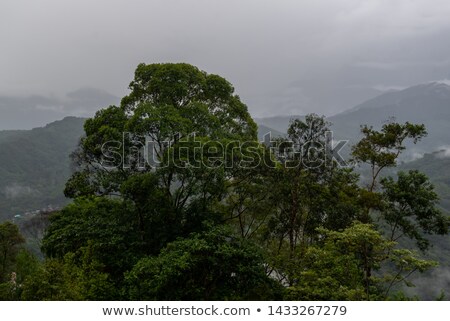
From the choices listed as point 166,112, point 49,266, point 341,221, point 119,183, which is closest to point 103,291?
point 49,266

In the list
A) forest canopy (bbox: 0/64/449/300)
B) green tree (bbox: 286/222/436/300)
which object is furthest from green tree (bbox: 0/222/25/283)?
green tree (bbox: 286/222/436/300)

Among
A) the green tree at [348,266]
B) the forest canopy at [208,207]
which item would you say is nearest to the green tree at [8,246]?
the forest canopy at [208,207]

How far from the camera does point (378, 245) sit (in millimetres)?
9188

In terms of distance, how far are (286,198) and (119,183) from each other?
7.20 metres

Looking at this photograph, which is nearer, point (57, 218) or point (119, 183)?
point (119, 183)

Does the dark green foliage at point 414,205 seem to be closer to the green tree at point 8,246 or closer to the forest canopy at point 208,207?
the forest canopy at point 208,207

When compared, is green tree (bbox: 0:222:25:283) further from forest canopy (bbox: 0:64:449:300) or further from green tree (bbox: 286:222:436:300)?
green tree (bbox: 286:222:436:300)

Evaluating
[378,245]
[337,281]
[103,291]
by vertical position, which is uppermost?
[378,245]

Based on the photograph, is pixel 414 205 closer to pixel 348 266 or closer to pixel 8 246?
pixel 348 266

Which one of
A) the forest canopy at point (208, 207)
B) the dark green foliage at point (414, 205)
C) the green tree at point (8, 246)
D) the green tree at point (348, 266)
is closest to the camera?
the green tree at point (348, 266)

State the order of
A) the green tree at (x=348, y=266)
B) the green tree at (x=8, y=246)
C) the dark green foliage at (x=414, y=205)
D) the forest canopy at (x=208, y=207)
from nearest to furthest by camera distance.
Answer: the green tree at (x=348, y=266)
the forest canopy at (x=208, y=207)
the dark green foliage at (x=414, y=205)
the green tree at (x=8, y=246)

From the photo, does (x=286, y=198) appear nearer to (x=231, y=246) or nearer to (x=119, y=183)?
(x=231, y=246)

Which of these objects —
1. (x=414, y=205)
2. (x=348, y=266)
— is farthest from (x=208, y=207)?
(x=414, y=205)

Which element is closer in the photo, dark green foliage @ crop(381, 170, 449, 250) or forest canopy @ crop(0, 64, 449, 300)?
forest canopy @ crop(0, 64, 449, 300)
